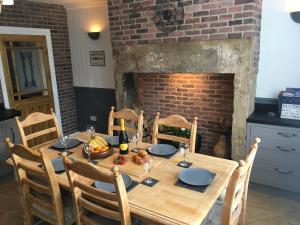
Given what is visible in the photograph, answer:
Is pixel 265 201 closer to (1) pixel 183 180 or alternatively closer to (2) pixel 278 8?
(1) pixel 183 180

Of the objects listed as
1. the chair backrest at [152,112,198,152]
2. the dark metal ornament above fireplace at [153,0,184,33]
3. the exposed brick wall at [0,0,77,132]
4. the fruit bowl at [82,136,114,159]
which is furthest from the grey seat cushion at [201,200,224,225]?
the exposed brick wall at [0,0,77,132]

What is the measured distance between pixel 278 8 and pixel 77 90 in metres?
3.64

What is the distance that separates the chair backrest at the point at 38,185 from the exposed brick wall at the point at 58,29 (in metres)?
2.84

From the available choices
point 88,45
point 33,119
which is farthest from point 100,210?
point 88,45

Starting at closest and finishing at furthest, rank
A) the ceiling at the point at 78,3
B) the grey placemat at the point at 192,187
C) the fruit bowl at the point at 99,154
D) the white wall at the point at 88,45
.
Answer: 1. the grey placemat at the point at 192,187
2. the fruit bowl at the point at 99,154
3. the ceiling at the point at 78,3
4. the white wall at the point at 88,45

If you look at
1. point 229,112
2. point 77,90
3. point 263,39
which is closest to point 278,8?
point 263,39

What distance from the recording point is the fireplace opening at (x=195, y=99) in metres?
3.40

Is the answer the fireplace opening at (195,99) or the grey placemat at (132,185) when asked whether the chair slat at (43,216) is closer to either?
the grey placemat at (132,185)

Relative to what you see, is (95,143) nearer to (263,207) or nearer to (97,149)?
(97,149)

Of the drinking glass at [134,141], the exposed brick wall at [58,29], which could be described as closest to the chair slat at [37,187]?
the drinking glass at [134,141]

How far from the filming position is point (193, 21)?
2928mm

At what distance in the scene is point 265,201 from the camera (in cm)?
272

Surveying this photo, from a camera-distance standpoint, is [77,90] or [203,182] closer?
[203,182]

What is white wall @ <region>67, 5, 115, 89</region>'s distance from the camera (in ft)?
14.1
